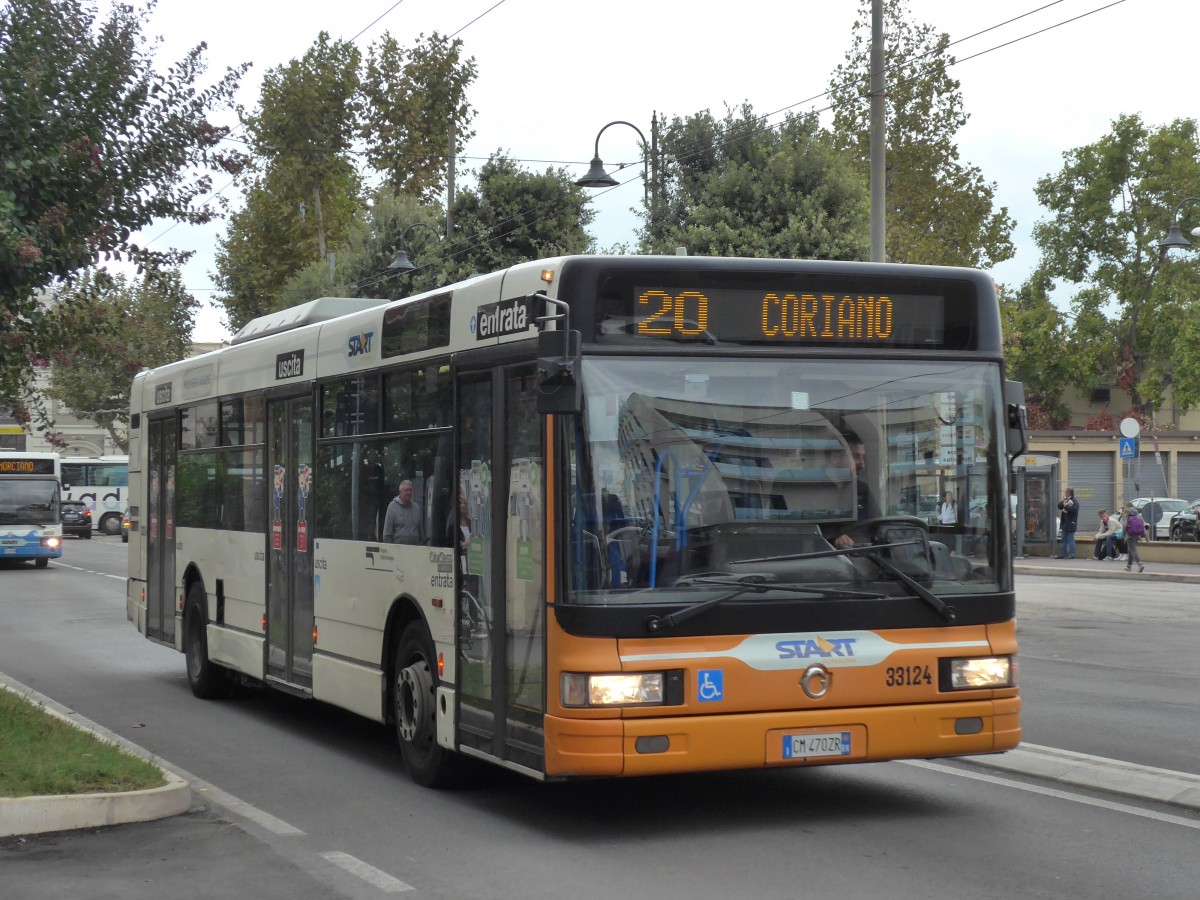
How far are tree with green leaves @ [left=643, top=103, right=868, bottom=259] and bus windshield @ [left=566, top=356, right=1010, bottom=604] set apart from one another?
20701 millimetres

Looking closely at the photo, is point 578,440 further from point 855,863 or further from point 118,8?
point 118,8

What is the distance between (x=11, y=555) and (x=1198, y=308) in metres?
50.7

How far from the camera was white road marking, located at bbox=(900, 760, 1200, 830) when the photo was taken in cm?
798

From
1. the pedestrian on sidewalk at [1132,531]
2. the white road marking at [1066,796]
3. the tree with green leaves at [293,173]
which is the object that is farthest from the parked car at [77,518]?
the white road marking at [1066,796]

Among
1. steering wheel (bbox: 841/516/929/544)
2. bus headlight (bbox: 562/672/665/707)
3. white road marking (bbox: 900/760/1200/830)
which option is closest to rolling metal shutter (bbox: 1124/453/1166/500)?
white road marking (bbox: 900/760/1200/830)

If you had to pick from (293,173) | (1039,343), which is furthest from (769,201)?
(1039,343)

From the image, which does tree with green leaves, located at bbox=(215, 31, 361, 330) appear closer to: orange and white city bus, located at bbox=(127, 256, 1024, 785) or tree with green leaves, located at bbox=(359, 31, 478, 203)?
tree with green leaves, located at bbox=(359, 31, 478, 203)

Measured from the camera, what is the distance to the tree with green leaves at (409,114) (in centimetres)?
5662

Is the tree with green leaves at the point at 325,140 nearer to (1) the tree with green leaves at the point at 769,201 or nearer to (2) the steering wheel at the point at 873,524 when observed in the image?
(1) the tree with green leaves at the point at 769,201

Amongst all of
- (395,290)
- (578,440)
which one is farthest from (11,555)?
(578,440)

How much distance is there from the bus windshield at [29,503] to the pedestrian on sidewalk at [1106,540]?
2646 cm

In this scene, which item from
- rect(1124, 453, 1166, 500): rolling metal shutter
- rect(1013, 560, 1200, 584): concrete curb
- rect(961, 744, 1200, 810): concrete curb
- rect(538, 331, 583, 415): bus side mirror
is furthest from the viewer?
rect(1124, 453, 1166, 500): rolling metal shutter

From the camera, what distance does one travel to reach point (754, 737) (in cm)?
750

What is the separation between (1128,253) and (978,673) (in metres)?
71.4
